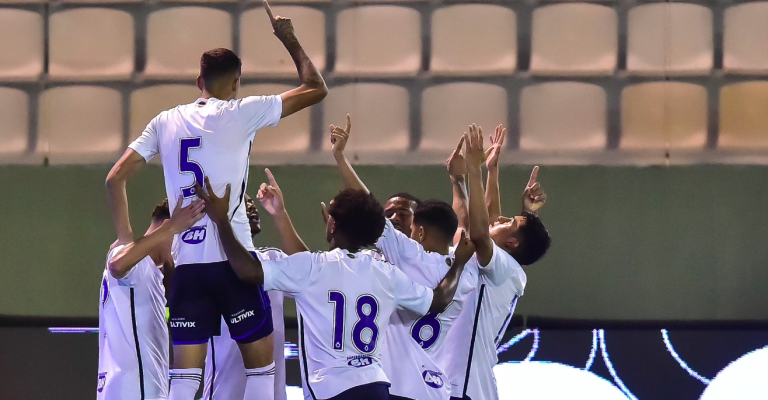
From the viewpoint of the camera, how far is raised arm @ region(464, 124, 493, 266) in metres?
3.90

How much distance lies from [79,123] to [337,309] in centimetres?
471

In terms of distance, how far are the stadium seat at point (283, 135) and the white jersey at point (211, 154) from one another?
135 inches

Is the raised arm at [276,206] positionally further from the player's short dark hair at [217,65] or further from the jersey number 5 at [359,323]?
the jersey number 5 at [359,323]

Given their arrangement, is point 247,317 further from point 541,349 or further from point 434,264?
point 541,349

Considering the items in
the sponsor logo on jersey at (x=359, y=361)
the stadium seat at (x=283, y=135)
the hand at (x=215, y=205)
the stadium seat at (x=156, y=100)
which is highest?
the stadium seat at (x=156, y=100)

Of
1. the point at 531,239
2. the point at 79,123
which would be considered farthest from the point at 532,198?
the point at 79,123

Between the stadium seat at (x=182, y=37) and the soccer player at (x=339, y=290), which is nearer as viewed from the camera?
the soccer player at (x=339, y=290)

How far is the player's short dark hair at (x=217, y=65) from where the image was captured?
3.80 metres

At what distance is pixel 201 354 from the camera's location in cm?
369

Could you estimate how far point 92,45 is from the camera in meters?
7.45

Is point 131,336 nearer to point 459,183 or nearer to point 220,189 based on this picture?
point 220,189

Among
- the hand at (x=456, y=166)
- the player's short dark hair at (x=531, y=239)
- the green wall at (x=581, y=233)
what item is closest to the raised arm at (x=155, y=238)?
the hand at (x=456, y=166)

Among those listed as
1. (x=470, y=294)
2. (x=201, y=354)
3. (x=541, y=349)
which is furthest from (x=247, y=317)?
(x=541, y=349)

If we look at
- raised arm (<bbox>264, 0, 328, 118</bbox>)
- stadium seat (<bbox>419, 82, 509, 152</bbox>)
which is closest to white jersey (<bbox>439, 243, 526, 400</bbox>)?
raised arm (<bbox>264, 0, 328, 118</bbox>)
